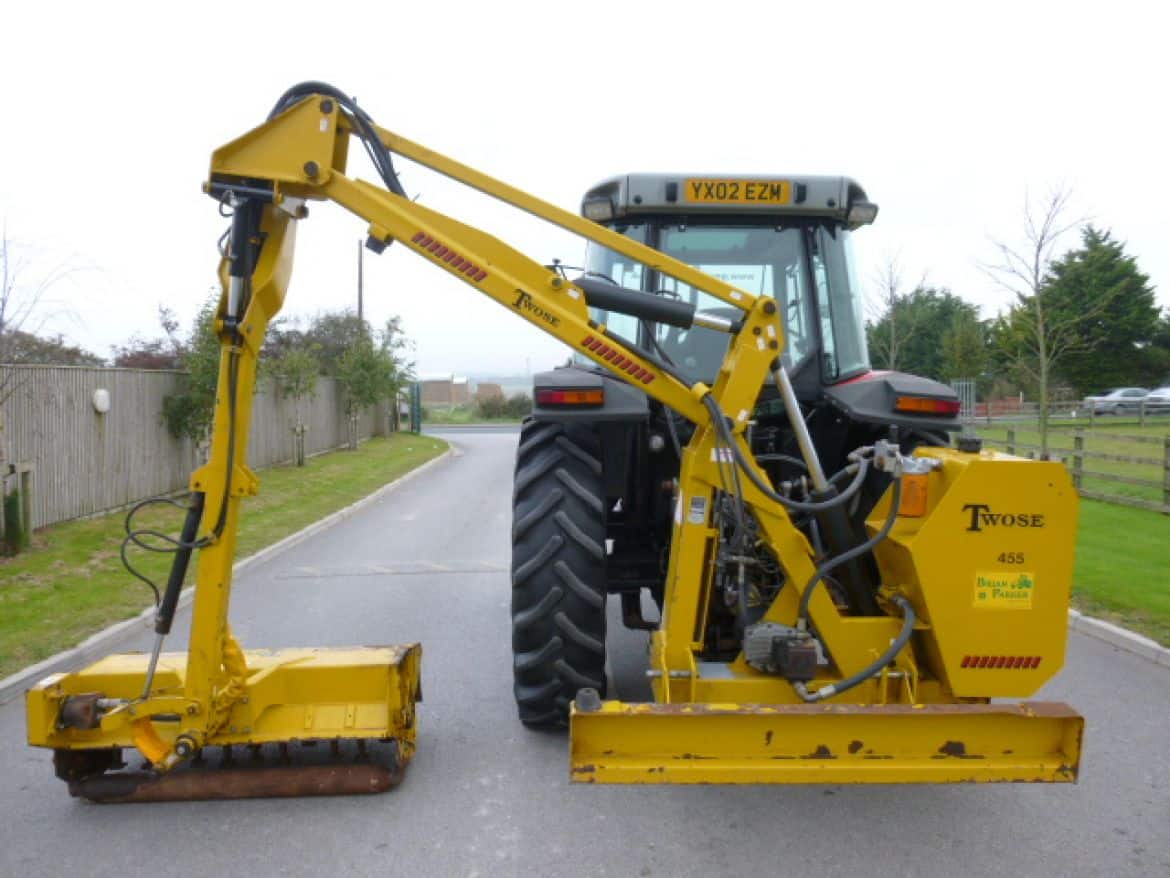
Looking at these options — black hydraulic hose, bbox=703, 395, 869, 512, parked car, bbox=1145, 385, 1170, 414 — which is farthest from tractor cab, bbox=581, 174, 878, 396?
parked car, bbox=1145, 385, 1170, 414

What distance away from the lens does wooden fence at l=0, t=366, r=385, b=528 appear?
1030 centimetres

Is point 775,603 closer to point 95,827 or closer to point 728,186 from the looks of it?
point 728,186

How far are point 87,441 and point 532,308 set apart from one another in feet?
33.3

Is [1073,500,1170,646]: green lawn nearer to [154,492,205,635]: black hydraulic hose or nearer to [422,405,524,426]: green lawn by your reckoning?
[154,492,205,635]: black hydraulic hose

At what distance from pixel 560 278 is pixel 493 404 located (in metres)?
52.4

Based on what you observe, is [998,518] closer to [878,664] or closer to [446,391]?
[878,664]

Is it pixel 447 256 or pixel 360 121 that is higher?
pixel 360 121

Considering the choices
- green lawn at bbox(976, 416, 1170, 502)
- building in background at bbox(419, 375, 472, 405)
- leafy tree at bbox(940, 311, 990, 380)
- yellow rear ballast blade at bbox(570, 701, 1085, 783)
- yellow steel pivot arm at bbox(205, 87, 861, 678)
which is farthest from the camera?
building in background at bbox(419, 375, 472, 405)

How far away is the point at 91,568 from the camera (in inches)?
348

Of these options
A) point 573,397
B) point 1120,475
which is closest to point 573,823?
point 573,397

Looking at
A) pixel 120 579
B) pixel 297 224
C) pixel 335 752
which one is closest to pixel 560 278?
pixel 297 224

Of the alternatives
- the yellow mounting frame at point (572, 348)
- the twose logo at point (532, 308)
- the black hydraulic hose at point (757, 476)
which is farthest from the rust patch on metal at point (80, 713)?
the black hydraulic hose at point (757, 476)

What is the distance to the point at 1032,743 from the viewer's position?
315 centimetres

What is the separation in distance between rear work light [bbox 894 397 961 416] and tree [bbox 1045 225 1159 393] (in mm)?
30284
